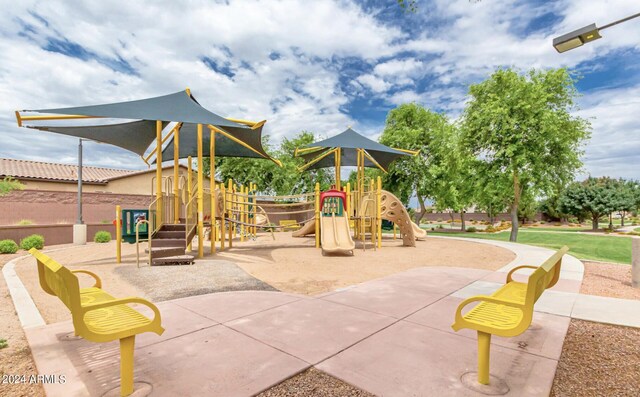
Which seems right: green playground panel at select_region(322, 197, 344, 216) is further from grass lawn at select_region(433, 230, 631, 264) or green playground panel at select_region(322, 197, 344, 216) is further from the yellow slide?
grass lawn at select_region(433, 230, 631, 264)

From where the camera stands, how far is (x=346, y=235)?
11.5m

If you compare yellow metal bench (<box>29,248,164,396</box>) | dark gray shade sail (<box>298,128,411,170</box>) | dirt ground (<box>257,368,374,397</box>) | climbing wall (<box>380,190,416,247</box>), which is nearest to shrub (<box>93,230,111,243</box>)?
dark gray shade sail (<box>298,128,411,170</box>)

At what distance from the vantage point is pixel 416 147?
2898 cm

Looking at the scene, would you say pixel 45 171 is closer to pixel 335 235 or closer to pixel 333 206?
pixel 333 206

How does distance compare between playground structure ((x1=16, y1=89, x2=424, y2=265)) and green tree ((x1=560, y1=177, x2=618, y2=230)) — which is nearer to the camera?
playground structure ((x1=16, y1=89, x2=424, y2=265))

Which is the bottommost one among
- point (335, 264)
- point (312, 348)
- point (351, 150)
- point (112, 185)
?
point (335, 264)

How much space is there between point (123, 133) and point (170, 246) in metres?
5.14

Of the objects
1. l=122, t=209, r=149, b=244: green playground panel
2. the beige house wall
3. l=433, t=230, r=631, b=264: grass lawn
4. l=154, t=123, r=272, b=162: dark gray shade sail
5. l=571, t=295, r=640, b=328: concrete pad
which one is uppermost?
l=154, t=123, r=272, b=162: dark gray shade sail

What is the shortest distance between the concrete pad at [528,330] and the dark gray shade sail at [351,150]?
9.70 meters

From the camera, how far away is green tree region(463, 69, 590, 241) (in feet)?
56.9

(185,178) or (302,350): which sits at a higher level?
(185,178)

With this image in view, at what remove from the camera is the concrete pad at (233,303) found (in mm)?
4443

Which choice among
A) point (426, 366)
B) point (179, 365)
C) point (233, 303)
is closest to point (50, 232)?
point (233, 303)

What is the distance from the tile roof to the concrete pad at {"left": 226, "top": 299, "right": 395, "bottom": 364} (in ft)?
72.9
